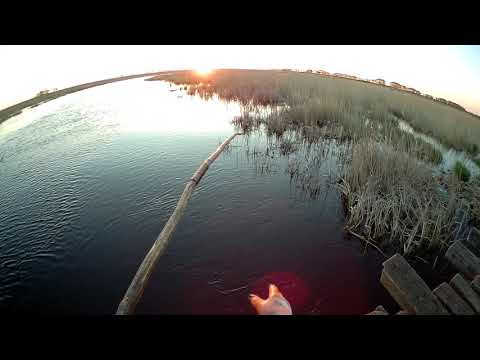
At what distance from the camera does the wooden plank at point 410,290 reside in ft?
6.31

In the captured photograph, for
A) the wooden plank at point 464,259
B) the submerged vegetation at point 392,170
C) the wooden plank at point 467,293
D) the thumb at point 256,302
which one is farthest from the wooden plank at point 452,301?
the submerged vegetation at point 392,170

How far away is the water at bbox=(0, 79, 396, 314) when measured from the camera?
350 cm

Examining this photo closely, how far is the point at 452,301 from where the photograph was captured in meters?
2.08

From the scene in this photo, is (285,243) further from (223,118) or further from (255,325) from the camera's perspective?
(223,118)

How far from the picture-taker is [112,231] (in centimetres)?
462

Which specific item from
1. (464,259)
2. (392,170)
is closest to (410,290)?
(464,259)

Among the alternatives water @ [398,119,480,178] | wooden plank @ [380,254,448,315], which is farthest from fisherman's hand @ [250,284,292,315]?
water @ [398,119,480,178]

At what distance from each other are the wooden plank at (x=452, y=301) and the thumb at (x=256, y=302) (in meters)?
1.89

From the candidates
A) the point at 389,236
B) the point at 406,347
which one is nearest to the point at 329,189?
the point at 389,236

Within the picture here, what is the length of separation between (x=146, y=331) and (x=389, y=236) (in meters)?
4.83

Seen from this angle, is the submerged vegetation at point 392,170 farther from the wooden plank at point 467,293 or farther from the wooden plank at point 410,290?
the wooden plank at point 410,290

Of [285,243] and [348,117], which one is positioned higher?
[348,117]
